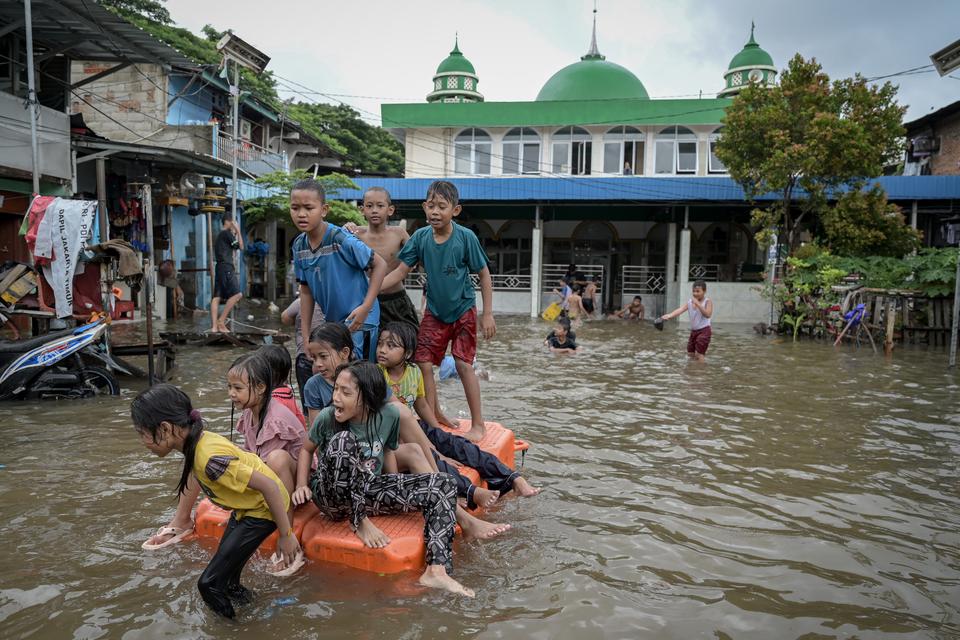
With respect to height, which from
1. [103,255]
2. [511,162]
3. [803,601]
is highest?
[511,162]

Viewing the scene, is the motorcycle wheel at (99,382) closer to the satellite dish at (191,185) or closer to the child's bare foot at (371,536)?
the child's bare foot at (371,536)

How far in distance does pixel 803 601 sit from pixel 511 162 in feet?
91.4

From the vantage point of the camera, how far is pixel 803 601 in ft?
11.0

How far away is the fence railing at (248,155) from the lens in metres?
20.9

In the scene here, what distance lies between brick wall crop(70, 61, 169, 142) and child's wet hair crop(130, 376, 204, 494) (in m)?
19.6

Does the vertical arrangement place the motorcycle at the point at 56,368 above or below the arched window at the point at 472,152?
below

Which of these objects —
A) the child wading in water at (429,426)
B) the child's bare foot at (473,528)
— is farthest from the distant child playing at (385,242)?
the child's bare foot at (473,528)

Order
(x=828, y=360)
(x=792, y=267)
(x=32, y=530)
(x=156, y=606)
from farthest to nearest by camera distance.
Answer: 1. (x=792, y=267)
2. (x=828, y=360)
3. (x=32, y=530)
4. (x=156, y=606)

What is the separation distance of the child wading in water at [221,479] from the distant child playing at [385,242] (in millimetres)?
2399

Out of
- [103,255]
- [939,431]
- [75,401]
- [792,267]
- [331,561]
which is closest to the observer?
[331,561]

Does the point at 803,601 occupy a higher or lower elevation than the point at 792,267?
lower

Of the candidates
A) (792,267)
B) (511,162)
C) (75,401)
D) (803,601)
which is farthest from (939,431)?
(511,162)

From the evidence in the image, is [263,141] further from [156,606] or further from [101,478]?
[156,606]

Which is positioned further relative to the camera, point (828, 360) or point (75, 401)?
point (828, 360)
